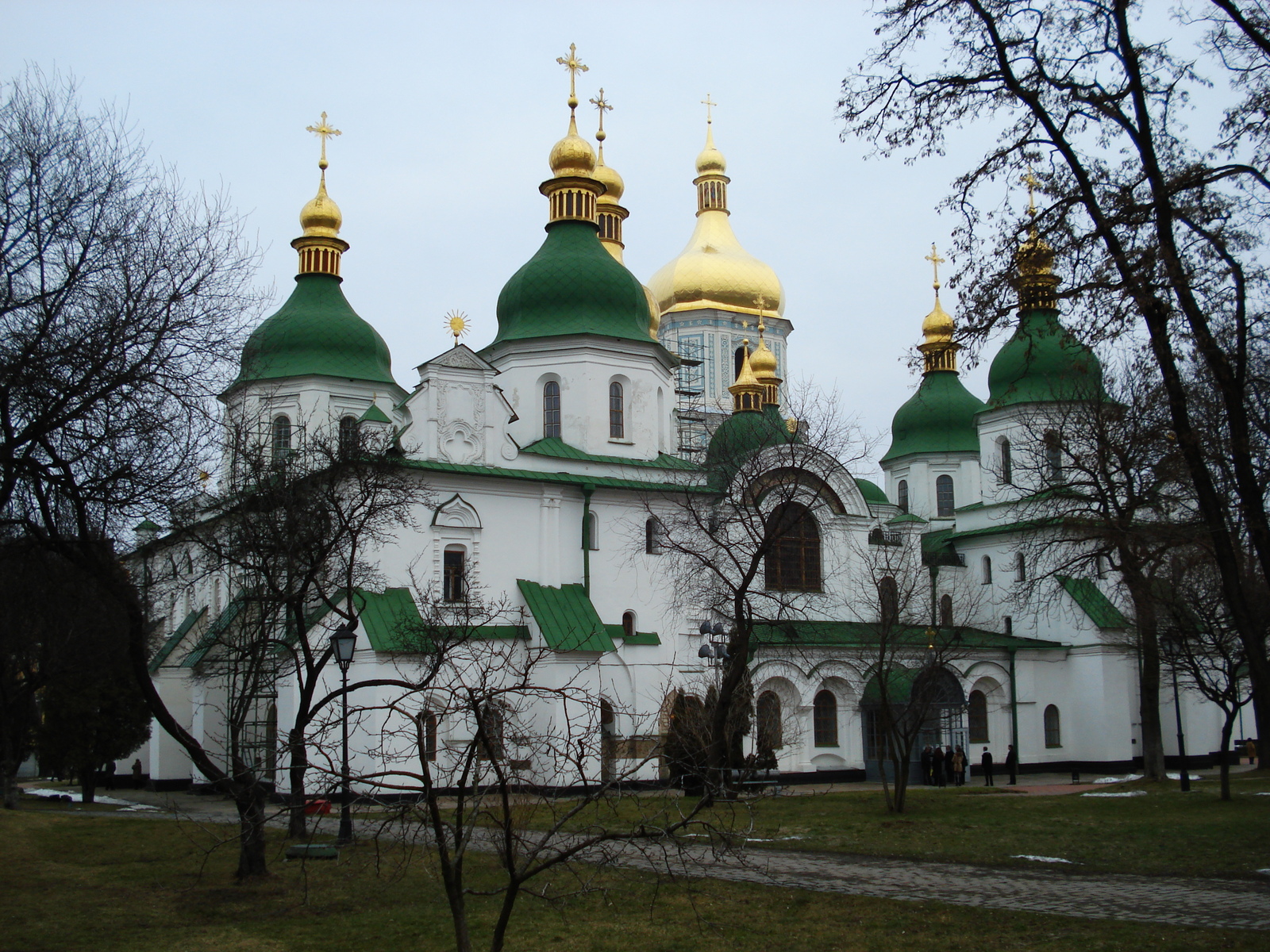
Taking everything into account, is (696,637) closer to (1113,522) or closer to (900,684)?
(900,684)

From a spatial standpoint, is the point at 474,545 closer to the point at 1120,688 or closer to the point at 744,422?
the point at 744,422

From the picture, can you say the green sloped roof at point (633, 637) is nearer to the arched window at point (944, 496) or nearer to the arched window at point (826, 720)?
the arched window at point (826, 720)

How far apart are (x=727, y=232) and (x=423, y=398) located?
30.0m

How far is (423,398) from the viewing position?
28.8m

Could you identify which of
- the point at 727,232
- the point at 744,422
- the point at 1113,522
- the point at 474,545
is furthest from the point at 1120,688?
the point at 727,232

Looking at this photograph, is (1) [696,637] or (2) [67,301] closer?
(2) [67,301]

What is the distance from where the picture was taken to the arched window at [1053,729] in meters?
36.9

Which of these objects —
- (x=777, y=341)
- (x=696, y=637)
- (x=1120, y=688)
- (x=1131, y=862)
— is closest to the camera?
(x=1131, y=862)

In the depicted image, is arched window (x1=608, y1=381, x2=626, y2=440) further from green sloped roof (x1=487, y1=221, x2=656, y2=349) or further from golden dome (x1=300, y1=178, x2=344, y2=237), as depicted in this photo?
golden dome (x1=300, y1=178, x2=344, y2=237)

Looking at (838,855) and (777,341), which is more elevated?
(777,341)

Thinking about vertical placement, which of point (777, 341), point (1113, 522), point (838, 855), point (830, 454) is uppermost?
point (777, 341)

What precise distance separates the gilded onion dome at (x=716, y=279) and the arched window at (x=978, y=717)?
21.1 metres

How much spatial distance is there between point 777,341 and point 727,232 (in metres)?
6.21

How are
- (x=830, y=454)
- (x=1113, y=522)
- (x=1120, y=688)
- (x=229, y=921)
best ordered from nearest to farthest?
(x=229, y=921), (x=1113, y=522), (x=830, y=454), (x=1120, y=688)
